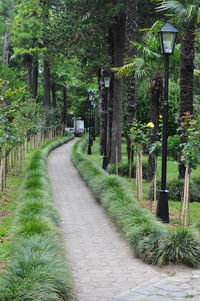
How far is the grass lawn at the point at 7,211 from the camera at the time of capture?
7.30 meters

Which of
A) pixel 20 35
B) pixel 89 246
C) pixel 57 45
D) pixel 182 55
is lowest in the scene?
pixel 89 246

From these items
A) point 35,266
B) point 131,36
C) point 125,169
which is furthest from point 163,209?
point 131,36

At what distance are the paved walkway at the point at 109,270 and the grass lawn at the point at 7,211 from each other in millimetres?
970

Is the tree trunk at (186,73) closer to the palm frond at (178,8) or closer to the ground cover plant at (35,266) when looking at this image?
the palm frond at (178,8)

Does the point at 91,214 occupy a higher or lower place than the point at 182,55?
lower

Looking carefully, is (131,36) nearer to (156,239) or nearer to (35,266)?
(156,239)

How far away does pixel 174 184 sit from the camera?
1271cm

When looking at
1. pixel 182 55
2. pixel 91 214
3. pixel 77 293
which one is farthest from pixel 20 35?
pixel 77 293

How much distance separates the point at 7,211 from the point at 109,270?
4.61 metres

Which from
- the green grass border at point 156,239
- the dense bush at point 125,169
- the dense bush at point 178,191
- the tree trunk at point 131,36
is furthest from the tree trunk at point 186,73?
the dense bush at point 125,169

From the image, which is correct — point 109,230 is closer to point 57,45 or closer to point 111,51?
point 57,45

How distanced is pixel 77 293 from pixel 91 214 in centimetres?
511

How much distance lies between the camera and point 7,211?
10.8 m

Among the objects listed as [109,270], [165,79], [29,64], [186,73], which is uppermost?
[29,64]
